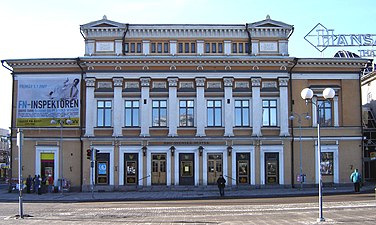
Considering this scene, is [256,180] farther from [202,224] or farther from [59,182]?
[202,224]

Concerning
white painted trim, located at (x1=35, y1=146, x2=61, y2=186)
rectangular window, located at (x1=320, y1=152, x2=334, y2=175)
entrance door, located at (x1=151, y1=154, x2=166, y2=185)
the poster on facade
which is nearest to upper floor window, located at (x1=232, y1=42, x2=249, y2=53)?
entrance door, located at (x1=151, y1=154, x2=166, y2=185)

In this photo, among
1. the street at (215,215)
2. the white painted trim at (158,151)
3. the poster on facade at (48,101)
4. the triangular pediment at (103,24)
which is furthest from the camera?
the poster on facade at (48,101)

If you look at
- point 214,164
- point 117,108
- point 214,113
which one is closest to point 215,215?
point 214,164

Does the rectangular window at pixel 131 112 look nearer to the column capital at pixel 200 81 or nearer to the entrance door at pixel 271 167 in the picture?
the column capital at pixel 200 81

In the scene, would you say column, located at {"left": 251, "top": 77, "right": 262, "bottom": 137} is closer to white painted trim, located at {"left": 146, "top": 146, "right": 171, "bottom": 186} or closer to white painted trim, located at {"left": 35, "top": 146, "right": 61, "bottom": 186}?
white painted trim, located at {"left": 146, "top": 146, "right": 171, "bottom": 186}

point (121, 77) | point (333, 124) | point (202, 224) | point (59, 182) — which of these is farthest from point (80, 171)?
point (202, 224)

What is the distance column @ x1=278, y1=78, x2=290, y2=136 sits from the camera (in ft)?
150

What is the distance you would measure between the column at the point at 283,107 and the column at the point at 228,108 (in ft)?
14.5

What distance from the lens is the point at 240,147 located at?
45.7 meters

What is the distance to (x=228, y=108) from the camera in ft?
150

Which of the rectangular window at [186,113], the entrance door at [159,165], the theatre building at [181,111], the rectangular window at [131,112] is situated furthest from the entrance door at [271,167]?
the rectangular window at [131,112]

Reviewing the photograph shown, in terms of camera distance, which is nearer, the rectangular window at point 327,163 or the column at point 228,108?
the column at point 228,108

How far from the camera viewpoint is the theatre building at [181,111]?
4559 cm

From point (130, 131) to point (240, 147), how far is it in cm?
1007
